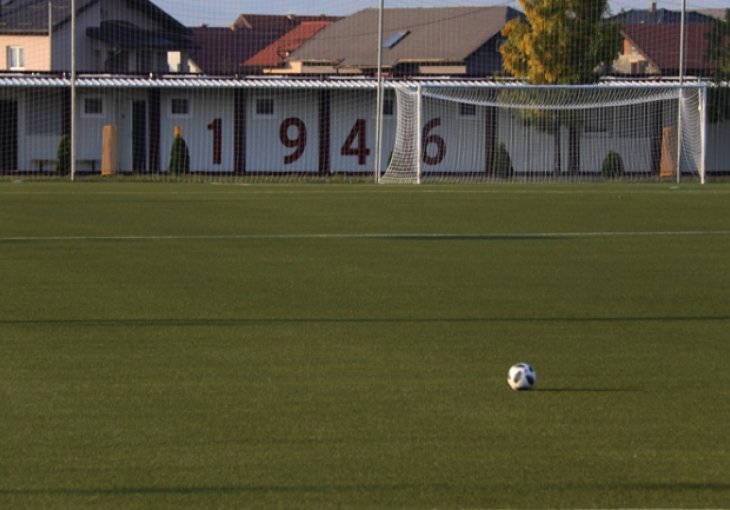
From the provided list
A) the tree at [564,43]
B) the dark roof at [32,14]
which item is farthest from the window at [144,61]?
the tree at [564,43]

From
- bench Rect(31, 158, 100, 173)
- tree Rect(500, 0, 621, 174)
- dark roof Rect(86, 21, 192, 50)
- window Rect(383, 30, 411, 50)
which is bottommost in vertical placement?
bench Rect(31, 158, 100, 173)

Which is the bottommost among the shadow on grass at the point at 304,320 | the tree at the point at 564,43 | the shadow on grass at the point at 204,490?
the shadow on grass at the point at 204,490

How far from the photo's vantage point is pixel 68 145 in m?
40.2

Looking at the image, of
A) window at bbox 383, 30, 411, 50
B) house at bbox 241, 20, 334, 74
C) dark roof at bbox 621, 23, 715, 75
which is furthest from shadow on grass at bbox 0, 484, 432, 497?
house at bbox 241, 20, 334, 74

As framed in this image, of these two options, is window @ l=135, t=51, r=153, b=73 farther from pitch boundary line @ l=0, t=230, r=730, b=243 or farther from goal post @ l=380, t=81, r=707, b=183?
pitch boundary line @ l=0, t=230, r=730, b=243

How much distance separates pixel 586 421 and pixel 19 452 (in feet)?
9.28

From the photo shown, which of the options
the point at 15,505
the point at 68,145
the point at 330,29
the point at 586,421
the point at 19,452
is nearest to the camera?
the point at 15,505

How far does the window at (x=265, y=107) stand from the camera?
46625 mm

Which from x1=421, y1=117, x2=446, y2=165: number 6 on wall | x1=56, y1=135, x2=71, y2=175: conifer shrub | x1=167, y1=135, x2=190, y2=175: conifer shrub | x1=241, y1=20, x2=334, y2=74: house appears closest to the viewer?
x1=56, y1=135, x2=71, y2=175: conifer shrub

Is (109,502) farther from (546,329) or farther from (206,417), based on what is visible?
(546,329)

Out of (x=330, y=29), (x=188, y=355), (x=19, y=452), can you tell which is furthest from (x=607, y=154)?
(x=19, y=452)

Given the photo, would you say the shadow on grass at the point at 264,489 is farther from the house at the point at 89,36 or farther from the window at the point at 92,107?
the house at the point at 89,36

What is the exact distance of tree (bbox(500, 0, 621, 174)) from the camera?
39750 mm

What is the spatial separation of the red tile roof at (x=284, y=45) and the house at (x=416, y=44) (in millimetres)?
4097
